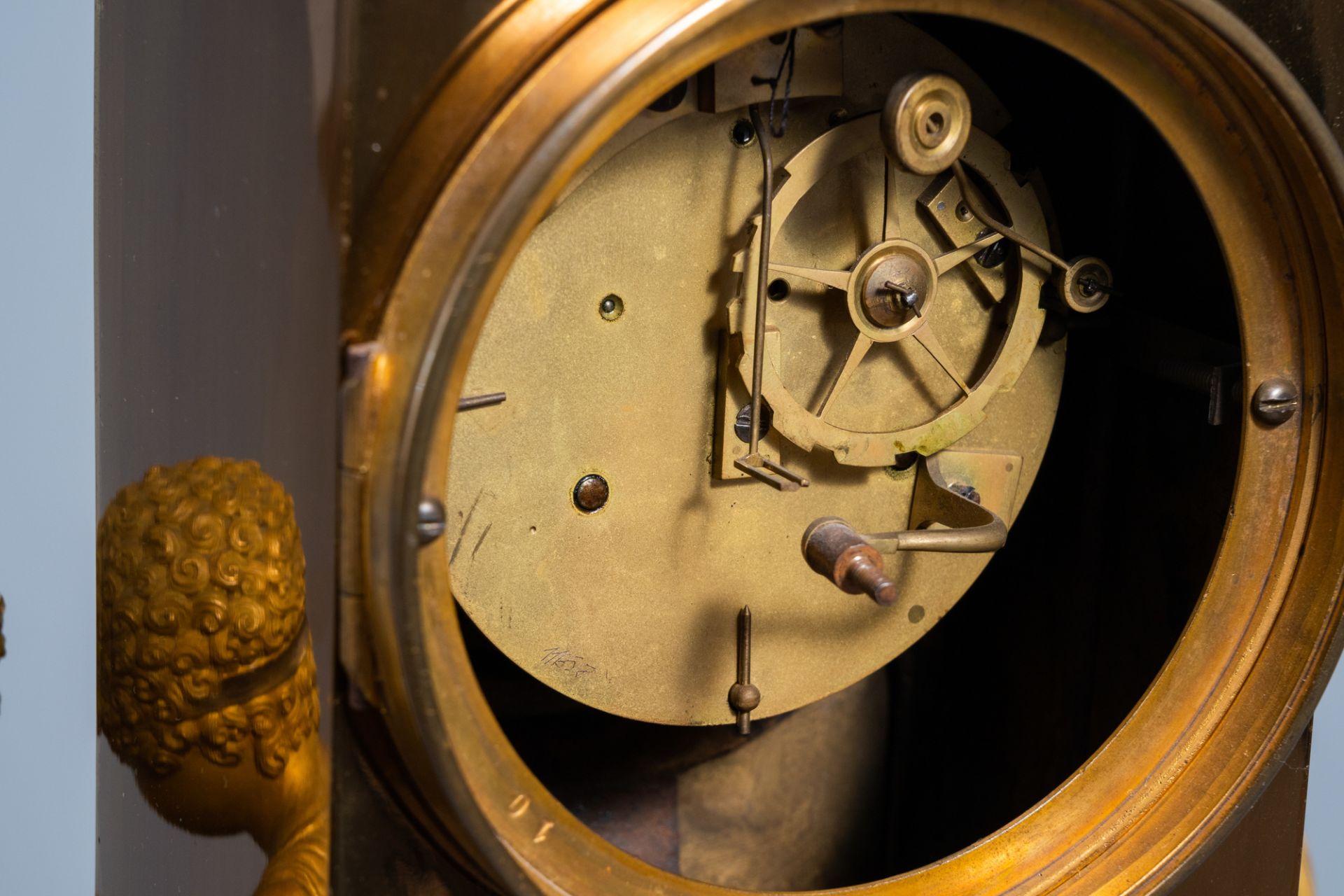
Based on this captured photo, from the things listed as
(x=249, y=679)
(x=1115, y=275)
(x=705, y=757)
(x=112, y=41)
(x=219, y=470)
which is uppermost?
(x=112, y=41)

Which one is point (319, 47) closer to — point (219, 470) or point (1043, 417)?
point (219, 470)

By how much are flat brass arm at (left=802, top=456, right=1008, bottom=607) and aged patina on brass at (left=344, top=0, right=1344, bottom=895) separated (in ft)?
0.53

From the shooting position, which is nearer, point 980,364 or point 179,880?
point 179,880

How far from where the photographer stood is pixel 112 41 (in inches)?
39.8

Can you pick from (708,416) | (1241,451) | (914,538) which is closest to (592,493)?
(708,416)

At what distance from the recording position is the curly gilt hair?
830 mm

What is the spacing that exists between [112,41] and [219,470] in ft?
1.11

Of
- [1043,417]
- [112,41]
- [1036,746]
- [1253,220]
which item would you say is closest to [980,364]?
[1043,417]

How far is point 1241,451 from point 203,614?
674mm

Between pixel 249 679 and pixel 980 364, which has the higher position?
pixel 980 364

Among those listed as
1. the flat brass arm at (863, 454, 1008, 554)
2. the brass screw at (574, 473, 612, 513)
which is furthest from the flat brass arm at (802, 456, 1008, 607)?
the brass screw at (574, 473, 612, 513)

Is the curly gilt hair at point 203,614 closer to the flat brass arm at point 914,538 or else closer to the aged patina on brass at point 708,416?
the aged patina on brass at point 708,416

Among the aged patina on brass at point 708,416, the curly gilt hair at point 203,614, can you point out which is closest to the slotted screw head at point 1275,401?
the aged patina on brass at point 708,416

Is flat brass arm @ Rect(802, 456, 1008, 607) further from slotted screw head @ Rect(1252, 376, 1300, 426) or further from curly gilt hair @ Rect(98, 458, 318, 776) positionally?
curly gilt hair @ Rect(98, 458, 318, 776)
